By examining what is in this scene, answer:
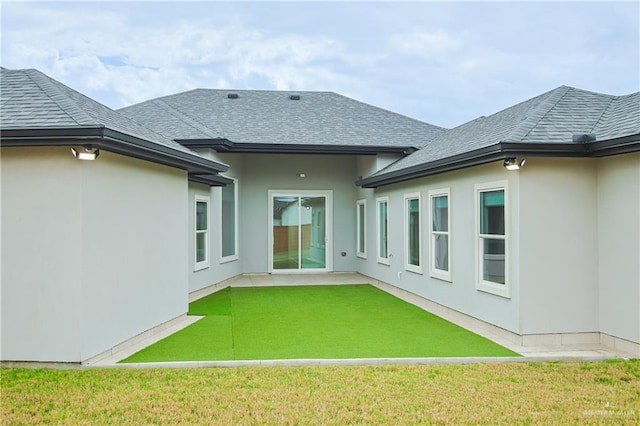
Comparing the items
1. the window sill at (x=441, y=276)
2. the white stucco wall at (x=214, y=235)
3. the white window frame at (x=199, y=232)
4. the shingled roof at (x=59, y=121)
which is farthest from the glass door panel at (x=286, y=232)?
the shingled roof at (x=59, y=121)

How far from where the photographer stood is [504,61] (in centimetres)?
2542

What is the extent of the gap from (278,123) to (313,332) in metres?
9.17

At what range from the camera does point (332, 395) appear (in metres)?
4.97

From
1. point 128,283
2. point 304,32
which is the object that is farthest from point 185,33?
point 128,283

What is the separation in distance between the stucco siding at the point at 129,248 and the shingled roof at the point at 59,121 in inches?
13.0

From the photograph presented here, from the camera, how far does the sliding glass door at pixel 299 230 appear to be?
1580 centimetres

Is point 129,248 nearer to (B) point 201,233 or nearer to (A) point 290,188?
(B) point 201,233

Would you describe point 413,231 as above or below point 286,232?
above

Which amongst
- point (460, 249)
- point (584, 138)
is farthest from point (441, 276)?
point (584, 138)

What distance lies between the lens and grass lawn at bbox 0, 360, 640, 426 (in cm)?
441

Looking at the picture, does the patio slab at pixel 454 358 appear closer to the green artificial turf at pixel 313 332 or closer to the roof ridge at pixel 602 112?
the green artificial turf at pixel 313 332

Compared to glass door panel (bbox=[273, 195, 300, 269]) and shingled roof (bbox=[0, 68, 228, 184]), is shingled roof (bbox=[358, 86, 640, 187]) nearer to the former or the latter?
shingled roof (bbox=[0, 68, 228, 184])

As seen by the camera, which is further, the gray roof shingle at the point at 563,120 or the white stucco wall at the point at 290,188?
the white stucco wall at the point at 290,188

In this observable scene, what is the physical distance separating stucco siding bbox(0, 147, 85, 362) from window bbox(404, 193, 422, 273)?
687 cm
